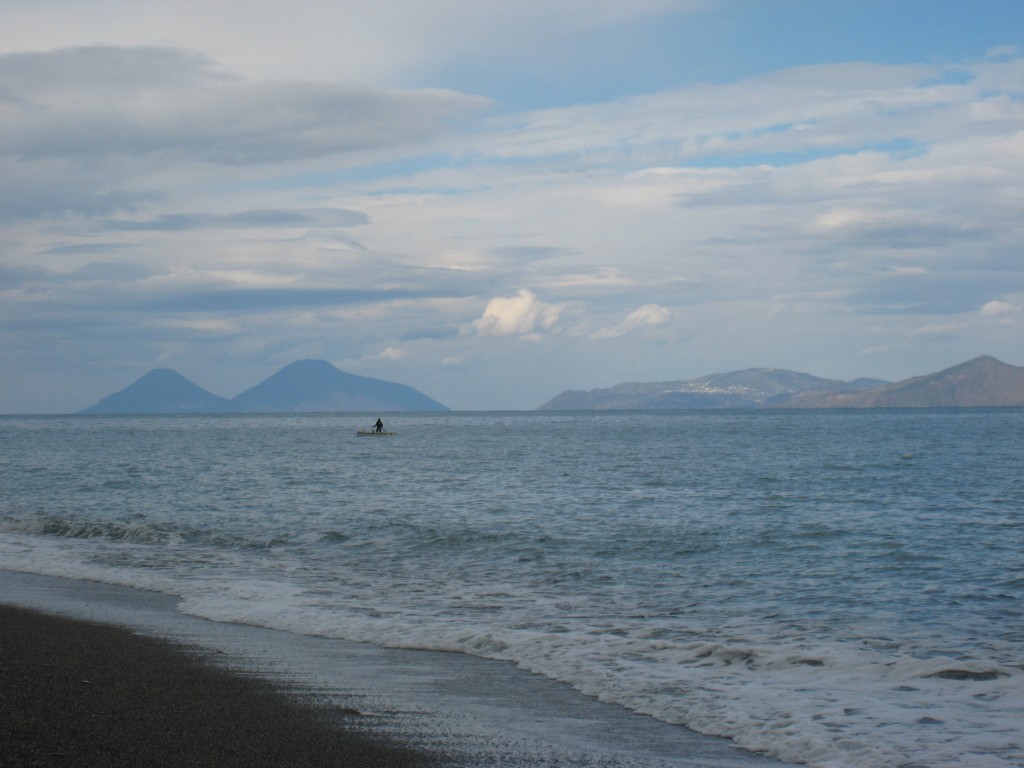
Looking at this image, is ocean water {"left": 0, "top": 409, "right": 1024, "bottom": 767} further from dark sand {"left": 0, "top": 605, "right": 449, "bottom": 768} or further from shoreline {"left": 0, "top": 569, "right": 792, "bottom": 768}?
dark sand {"left": 0, "top": 605, "right": 449, "bottom": 768}

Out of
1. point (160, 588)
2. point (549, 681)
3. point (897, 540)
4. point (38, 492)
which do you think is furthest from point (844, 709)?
point (38, 492)

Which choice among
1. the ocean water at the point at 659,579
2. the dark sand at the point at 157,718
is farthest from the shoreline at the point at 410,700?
the ocean water at the point at 659,579

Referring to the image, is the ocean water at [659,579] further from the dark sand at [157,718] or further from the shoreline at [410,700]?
the dark sand at [157,718]

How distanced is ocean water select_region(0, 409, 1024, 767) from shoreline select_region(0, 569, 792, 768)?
0.50m

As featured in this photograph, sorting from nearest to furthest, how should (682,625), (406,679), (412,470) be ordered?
(406,679) → (682,625) → (412,470)

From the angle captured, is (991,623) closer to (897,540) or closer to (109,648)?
(897,540)

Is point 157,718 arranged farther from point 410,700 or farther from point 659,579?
point 659,579

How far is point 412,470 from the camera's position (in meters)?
52.8

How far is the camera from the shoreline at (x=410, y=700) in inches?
299

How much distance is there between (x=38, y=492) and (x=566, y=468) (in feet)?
88.3

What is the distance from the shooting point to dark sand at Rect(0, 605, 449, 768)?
22.7ft

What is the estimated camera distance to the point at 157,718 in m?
7.92

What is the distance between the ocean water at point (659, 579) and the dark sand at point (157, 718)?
2.94m

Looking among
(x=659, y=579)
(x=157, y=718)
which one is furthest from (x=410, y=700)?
(x=659, y=579)
